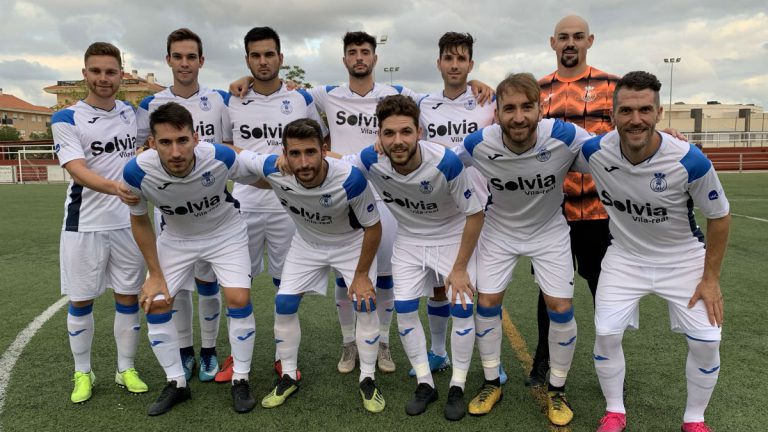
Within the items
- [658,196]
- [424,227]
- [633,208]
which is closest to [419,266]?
[424,227]

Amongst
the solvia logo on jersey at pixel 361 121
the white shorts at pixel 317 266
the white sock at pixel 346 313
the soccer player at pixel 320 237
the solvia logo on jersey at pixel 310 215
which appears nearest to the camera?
the soccer player at pixel 320 237

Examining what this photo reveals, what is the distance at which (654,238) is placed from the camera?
3.00 metres

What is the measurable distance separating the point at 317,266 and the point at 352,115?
133cm

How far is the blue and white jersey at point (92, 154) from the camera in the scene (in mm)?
3467

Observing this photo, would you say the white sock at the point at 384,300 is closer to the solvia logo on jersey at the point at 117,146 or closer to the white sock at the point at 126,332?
the white sock at the point at 126,332

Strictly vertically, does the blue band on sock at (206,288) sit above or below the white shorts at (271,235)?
below

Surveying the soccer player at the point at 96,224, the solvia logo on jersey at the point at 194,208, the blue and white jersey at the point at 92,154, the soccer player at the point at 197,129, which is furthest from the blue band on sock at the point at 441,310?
the blue and white jersey at the point at 92,154

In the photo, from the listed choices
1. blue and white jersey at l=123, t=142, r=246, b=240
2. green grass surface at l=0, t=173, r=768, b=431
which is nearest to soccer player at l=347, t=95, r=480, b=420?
green grass surface at l=0, t=173, r=768, b=431

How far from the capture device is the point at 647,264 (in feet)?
9.93

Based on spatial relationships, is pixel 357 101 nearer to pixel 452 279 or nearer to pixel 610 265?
pixel 452 279

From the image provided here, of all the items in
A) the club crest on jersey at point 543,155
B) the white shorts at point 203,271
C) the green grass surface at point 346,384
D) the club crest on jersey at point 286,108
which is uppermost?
the club crest on jersey at point 286,108

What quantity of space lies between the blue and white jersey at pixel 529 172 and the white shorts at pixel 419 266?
14.4 inches

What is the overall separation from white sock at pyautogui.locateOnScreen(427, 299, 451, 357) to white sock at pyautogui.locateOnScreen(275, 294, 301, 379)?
1003mm

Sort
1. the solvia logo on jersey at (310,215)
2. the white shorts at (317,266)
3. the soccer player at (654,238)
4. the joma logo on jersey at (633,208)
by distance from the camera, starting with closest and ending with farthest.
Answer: the soccer player at (654,238)
the joma logo on jersey at (633,208)
the solvia logo on jersey at (310,215)
the white shorts at (317,266)
